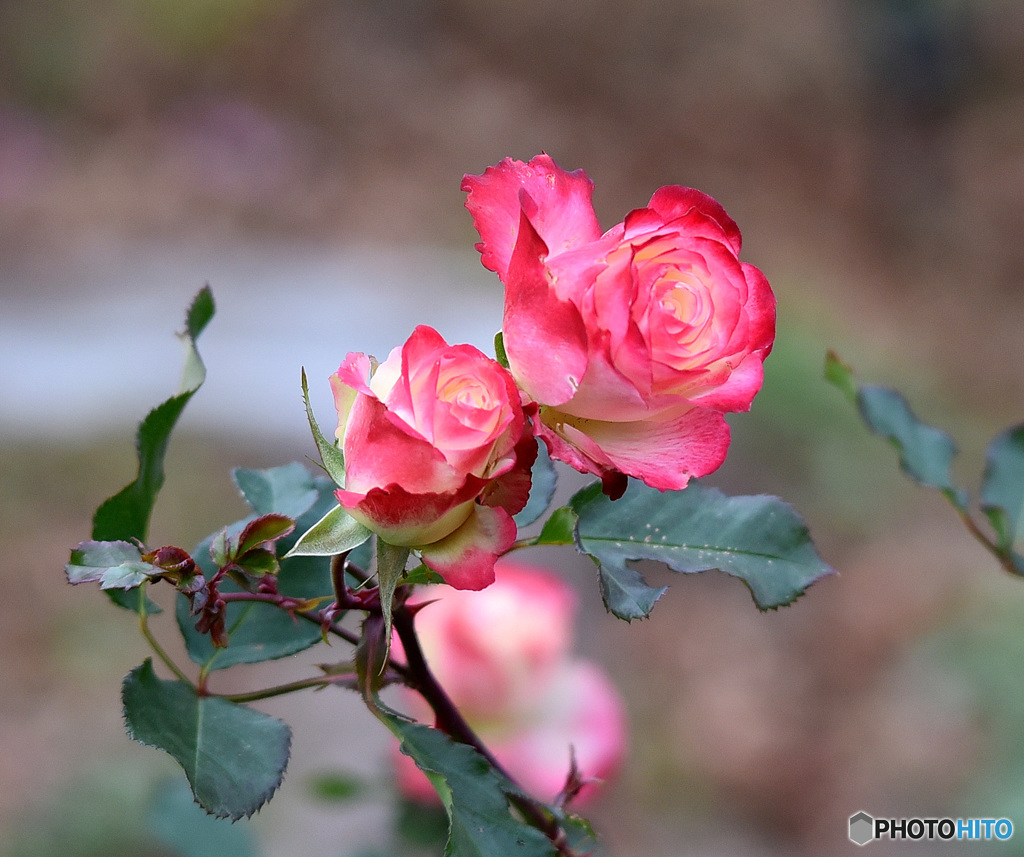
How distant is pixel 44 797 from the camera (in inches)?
68.5

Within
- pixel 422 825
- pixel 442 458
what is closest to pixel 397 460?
pixel 442 458

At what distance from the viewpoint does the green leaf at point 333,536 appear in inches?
12.1

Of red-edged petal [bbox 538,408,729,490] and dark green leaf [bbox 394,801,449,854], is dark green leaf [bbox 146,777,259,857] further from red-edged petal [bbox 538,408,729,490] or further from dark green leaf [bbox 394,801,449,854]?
red-edged petal [bbox 538,408,729,490]

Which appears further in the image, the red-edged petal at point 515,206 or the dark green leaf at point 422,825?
the dark green leaf at point 422,825

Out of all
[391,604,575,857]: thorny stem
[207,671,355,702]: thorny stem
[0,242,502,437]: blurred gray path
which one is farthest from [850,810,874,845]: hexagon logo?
[0,242,502,437]: blurred gray path

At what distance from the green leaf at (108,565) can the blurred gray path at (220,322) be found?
188 cm

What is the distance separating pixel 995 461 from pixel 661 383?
31cm

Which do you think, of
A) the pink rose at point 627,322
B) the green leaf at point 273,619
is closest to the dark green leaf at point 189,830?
the green leaf at point 273,619

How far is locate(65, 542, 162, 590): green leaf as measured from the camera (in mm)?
313

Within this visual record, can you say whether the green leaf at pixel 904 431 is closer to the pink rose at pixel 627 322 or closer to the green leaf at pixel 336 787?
the pink rose at pixel 627 322

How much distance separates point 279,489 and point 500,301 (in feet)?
7.75

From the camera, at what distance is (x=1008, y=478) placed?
0.52 metres

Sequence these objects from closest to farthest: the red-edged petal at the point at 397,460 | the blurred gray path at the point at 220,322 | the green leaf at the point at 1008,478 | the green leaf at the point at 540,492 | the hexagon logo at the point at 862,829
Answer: the red-edged petal at the point at 397,460 → the green leaf at the point at 540,492 → the green leaf at the point at 1008,478 → the hexagon logo at the point at 862,829 → the blurred gray path at the point at 220,322

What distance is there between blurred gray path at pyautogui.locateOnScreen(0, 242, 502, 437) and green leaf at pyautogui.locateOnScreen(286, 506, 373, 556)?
6.26ft
